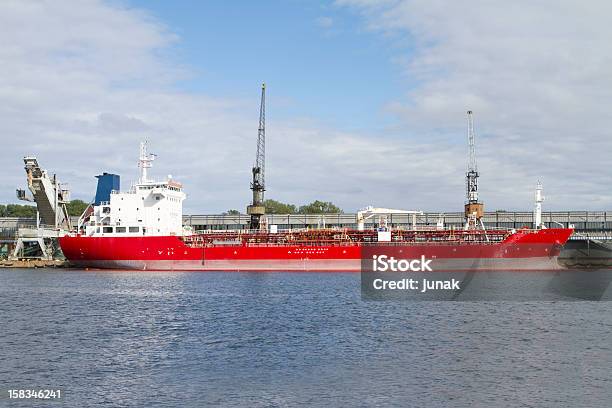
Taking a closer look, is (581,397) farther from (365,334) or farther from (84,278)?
(84,278)

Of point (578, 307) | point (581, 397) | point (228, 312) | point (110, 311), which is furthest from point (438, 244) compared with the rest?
point (581, 397)

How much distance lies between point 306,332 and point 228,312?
8319mm

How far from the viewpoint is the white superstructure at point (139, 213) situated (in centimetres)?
6788

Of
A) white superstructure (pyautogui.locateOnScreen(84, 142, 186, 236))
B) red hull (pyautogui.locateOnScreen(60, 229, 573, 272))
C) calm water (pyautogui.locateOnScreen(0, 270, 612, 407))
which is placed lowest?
calm water (pyautogui.locateOnScreen(0, 270, 612, 407))

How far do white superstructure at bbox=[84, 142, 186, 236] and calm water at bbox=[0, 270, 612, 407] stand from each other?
22961 millimetres

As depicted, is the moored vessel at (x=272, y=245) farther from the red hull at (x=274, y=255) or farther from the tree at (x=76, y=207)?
the tree at (x=76, y=207)

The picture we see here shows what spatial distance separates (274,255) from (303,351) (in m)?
39.7

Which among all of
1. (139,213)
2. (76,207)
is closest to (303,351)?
(139,213)

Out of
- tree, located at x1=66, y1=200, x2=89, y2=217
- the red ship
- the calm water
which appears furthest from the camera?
tree, located at x1=66, y1=200, x2=89, y2=217

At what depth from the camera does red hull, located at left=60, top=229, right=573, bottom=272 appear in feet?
213

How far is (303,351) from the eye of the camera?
26562 millimetres

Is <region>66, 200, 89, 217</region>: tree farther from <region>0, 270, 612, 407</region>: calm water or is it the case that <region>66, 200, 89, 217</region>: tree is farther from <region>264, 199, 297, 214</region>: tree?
<region>0, 270, 612, 407</region>: calm water

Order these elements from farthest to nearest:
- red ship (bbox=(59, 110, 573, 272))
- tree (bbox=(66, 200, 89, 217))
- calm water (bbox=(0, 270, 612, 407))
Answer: tree (bbox=(66, 200, 89, 217))
red ship (bbox=(59, 110, 573, 272))
calm water (bbox=(0, 270, 612, 407))

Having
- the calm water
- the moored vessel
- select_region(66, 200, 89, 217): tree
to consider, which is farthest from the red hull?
select_region(66, 200, 89, 217): tree
